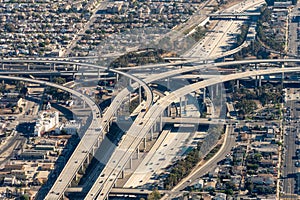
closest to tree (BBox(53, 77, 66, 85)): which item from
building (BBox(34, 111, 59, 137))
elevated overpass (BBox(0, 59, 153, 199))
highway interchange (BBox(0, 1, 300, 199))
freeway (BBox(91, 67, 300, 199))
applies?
highway interchange (BBox(0, 1, 300, 199))

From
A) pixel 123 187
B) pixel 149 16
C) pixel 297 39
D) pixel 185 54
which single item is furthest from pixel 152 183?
pixel 149 16

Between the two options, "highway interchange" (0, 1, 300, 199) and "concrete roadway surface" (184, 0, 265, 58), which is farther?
"concrete roadway surface" (184, 0, 265, 58)

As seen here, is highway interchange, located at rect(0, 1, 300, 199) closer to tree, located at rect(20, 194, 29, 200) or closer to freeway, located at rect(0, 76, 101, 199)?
freeway, located at rect(0, 76, 101, 199)

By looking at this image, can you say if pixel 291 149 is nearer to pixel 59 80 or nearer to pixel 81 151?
pixel 81 151

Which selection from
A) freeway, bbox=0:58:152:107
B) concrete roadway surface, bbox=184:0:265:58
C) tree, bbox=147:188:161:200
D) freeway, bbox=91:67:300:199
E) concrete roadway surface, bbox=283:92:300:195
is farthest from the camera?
concrete roadway surface, bbox=184:0:265:58

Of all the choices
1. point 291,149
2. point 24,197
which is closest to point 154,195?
point 24,197

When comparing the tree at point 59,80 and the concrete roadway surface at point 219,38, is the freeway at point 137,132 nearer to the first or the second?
the concrete roadway surface at point 219,38

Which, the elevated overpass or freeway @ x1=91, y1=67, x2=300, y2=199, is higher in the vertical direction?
the elevated overpass

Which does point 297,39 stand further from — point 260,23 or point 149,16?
point 149,16

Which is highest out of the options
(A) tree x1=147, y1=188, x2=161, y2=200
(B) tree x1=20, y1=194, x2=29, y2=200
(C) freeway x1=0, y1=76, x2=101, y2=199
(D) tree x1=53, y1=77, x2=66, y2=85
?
(C) freeway x1=0, y1=76, x2=101, y2=199
